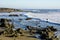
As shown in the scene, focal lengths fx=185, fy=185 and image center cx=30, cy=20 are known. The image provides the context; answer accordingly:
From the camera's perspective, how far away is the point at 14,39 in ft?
46.0

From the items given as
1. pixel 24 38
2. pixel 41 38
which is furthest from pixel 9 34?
pixel 41 38

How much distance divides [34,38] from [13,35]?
191cm

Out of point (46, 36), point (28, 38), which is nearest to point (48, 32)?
point (46, 36)

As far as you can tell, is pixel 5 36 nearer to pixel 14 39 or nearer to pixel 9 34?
pixel 9 34

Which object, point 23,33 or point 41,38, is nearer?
point 41,38

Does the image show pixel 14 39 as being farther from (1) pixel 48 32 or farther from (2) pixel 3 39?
(1) pixel 48 32

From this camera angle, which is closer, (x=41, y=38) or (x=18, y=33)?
(x=41, y=38)

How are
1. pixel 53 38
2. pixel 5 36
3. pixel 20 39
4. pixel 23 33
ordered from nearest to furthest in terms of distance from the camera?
pixel 53 38 → pixel 20 39 → pixel 5 36 → pixel 23 33

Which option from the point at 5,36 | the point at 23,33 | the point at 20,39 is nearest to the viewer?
the point at 20,39

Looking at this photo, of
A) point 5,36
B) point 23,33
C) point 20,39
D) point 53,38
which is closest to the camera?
point 53,38

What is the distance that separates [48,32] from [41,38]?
31.3 inches

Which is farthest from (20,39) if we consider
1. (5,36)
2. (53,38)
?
(53,38)

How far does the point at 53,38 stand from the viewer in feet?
44.2

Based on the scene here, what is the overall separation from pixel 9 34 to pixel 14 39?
199 cm
